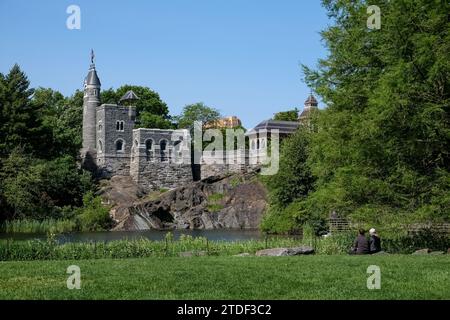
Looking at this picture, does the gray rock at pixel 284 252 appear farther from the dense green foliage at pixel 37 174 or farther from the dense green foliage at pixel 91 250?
the dense green foliage at pixel 37 174

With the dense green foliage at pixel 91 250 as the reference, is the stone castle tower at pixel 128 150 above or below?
above

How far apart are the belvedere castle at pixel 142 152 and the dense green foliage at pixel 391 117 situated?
39692 millimetres

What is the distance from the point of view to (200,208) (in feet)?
181

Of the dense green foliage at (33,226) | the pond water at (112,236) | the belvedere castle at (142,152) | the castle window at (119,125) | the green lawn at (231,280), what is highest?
the castle window at (119,125)

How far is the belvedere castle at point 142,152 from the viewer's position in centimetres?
6222

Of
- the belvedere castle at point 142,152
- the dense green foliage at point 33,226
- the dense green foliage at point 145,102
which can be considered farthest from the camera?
the dense green foliage at point 145,102

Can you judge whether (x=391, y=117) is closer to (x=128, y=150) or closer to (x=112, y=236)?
(x=112, y=236)

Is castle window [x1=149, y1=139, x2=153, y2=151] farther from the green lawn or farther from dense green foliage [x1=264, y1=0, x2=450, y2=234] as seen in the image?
the green lawn

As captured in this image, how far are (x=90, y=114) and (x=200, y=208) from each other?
58.2 ft

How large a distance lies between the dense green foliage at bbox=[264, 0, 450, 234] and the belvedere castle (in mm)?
39692

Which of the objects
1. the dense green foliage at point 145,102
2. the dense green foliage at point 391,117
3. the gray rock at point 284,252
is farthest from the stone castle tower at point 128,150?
the gray rock at point 284,252
